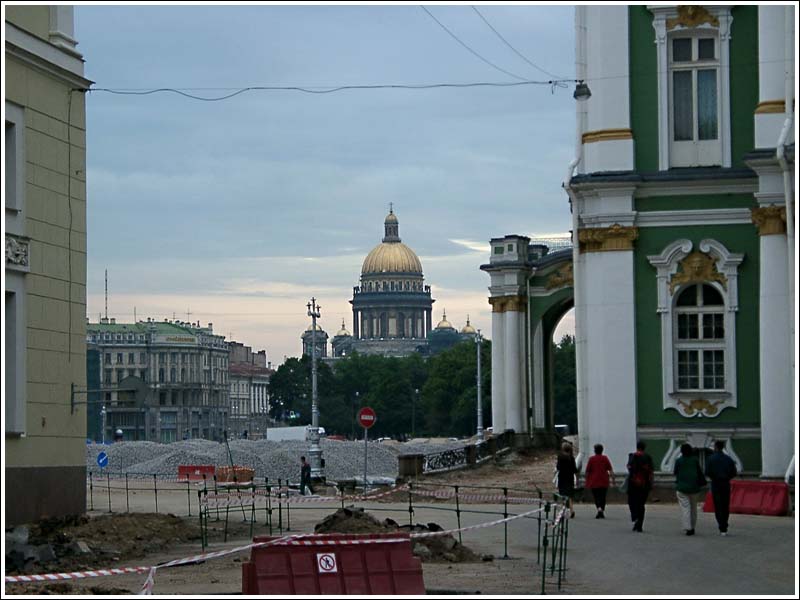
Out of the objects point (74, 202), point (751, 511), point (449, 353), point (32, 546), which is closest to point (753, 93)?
point (751, 511)

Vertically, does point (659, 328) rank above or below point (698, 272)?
below

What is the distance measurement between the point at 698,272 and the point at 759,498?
5.92 meters

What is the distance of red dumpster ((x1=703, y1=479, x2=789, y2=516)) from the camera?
1212 inches

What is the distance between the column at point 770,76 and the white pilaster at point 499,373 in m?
28.7

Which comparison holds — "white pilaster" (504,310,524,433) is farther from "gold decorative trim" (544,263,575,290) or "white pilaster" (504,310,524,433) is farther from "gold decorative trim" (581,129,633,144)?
"gold decorative trim" (581,129,633,144)

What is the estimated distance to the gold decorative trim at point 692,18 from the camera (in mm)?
34875

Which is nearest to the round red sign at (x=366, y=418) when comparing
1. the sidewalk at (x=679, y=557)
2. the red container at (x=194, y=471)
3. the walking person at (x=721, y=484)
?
the sidewalk at (x=679, y=557)

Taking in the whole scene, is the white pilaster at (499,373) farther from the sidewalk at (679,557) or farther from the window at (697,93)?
the sidewalk at (679,557)

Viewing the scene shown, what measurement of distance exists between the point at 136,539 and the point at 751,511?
11.6m

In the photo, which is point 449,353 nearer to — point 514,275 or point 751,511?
point 514,275

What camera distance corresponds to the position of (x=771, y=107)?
33.4 metres

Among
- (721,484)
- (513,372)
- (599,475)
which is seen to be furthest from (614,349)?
(513,372)

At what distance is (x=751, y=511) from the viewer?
3131 centimetres

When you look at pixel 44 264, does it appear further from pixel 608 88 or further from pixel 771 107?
pixel 771 107
